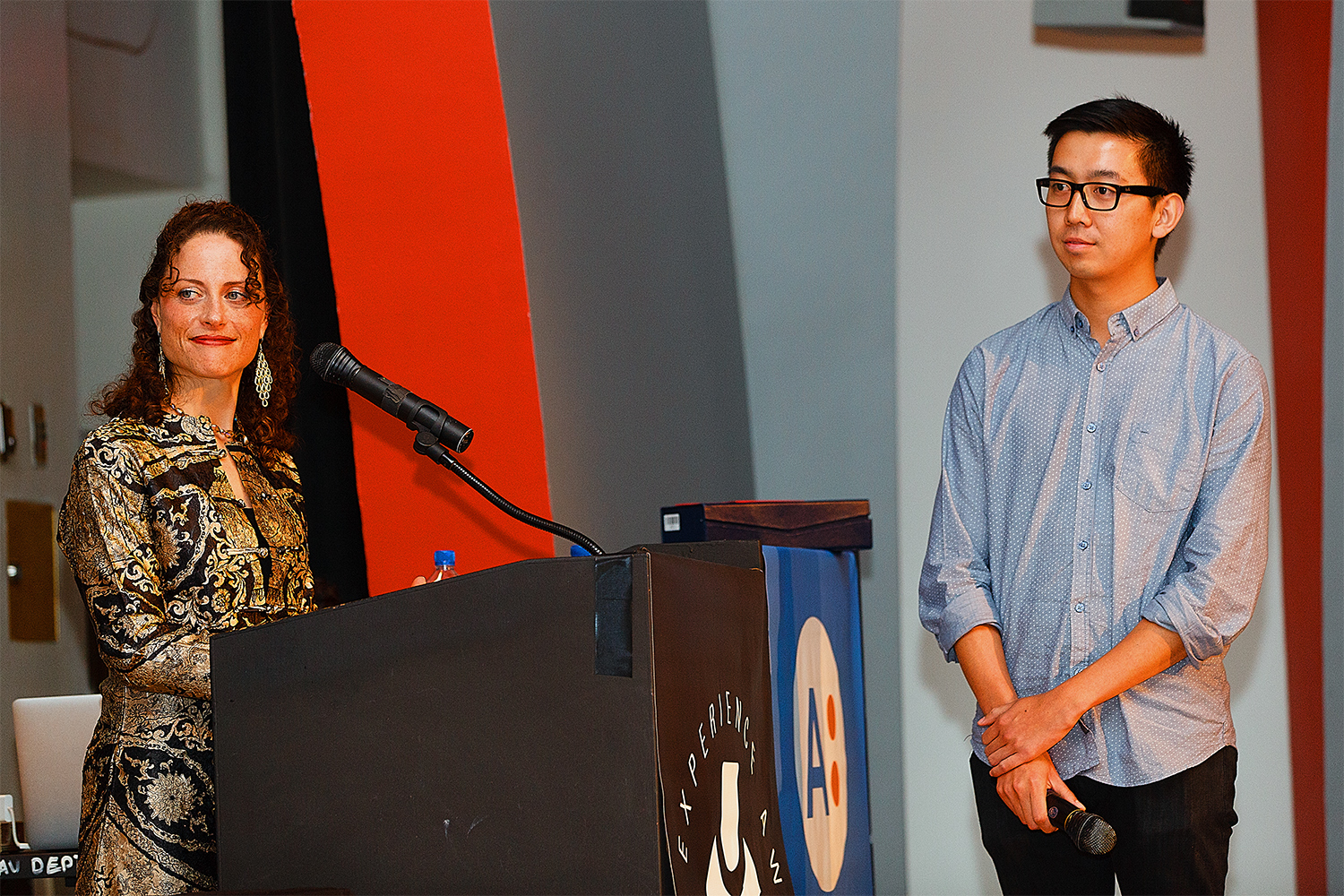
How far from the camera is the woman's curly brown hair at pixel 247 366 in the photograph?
186 centimetres

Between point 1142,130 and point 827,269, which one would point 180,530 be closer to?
point 1142,130

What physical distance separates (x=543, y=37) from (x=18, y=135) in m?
1.91

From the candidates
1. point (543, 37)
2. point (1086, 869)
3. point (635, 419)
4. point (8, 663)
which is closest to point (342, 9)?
point (543, 37)

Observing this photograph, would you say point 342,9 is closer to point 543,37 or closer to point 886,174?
point 543,37

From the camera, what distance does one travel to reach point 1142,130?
6.74 ft

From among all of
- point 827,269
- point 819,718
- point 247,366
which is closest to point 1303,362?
point 827,269

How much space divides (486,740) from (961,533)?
1.10 metres

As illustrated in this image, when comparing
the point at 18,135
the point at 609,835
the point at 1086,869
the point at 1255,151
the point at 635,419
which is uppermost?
the point at 18,135

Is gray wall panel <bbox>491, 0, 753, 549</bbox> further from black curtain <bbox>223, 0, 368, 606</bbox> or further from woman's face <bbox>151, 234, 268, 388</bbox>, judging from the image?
woman's face <bbox>151, 234, 268, 388</bbox>

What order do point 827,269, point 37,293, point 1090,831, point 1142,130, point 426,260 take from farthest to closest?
point 37,293
point 827,269
point 426,260
point 1142,130
point 1090,831

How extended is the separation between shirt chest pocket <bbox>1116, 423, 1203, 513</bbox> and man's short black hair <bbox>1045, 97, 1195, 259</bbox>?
0.37 meters

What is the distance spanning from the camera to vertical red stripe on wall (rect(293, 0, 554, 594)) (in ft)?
7.91

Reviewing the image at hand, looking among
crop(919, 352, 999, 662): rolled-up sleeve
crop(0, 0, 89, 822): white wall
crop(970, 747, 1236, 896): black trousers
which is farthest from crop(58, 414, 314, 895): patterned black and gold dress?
crop(0, 0, 89, 822): white wall

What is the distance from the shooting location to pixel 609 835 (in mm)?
1148
